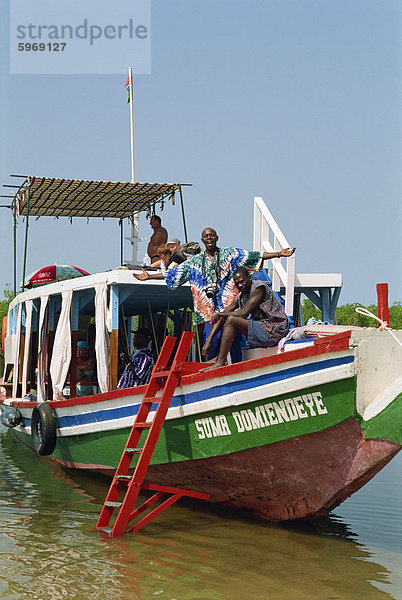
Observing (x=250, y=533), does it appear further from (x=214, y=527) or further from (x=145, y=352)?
(x=145, y=352)

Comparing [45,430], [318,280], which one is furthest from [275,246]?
[45,430]

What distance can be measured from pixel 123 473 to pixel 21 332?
18.7 feet

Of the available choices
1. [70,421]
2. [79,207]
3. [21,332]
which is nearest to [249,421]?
[70,421]

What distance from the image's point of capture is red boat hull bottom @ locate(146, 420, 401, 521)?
5.40m

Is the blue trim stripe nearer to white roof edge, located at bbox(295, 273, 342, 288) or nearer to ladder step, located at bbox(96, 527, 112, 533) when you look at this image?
ladder step, located at bbox(96, 527, 112, 533)

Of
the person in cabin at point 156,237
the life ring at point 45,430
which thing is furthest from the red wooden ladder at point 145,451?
the person in cabin at point 156,237

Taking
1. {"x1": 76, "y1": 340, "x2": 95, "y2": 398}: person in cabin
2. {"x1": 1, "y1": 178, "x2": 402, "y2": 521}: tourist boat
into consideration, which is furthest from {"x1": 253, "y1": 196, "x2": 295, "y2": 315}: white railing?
{"x1": 76, "y1": 340, "x2": 95, "y2": 398}: person in cabin

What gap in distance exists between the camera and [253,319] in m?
6.60

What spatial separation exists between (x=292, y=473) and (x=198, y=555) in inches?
41.0

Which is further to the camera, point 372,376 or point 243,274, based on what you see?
point 243,274

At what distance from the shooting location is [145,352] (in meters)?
8.15

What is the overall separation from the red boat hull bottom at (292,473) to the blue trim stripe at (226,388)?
0.48 meters

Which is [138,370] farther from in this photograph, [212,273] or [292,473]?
[292,473]

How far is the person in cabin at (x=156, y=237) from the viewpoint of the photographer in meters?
10.5
